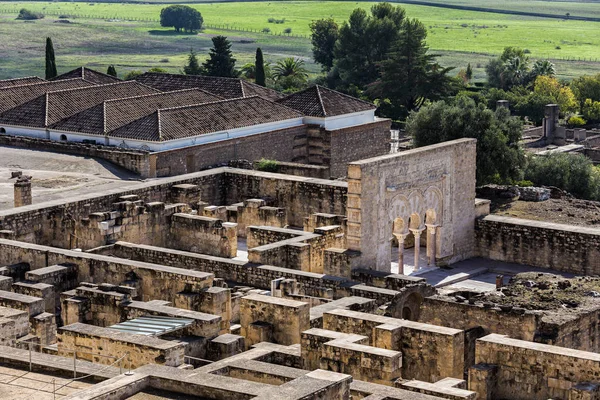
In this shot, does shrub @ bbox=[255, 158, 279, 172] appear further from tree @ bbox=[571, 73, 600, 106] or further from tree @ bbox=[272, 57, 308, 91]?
tree @ bbox=[571, 73, 600, 106]

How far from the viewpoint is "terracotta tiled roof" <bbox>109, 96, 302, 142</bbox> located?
4716cm

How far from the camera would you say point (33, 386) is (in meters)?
22.0

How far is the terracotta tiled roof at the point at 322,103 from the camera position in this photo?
53750 millimetres

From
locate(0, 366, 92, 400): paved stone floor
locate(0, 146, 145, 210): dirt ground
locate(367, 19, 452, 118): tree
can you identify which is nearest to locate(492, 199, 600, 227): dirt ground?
locate(0, 146, 145, 210): dirt ground

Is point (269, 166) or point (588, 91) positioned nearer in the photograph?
point (269, 166)

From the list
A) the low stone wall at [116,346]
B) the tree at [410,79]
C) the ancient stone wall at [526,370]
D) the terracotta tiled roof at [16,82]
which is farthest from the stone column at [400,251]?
the tree at [410,79]

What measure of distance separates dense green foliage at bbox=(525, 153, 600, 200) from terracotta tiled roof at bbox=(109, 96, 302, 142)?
1640 centimetres

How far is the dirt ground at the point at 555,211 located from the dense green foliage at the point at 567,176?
16096 millimetres

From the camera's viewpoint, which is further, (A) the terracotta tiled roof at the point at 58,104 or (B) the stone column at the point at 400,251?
(A) the terracotta tiled roof at the point at 58,104

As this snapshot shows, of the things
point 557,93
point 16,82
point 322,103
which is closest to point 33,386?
point 322,103

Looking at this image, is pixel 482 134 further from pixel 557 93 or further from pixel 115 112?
pixel 557 93

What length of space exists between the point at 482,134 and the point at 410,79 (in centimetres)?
3226

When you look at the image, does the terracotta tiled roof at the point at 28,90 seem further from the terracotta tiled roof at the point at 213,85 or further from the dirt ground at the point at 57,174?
the dirt ground at the point at 57,174

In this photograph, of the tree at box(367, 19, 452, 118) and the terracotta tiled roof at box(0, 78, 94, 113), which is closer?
the terracotta tiled roof at box(0, 78, 94, 113)
